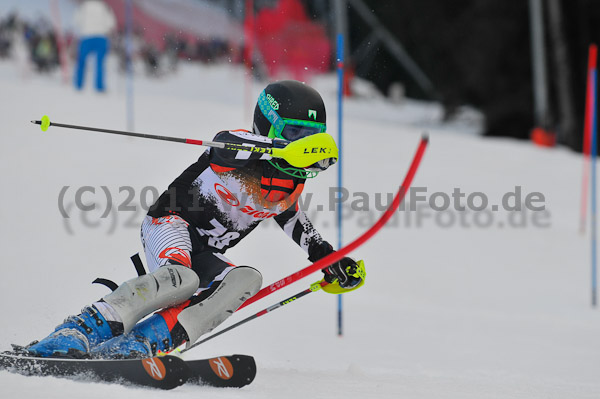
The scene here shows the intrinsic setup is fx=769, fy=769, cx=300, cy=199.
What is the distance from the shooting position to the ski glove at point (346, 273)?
346cm

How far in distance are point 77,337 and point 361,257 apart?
475cm

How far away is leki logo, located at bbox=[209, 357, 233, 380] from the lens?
2951 millimetres

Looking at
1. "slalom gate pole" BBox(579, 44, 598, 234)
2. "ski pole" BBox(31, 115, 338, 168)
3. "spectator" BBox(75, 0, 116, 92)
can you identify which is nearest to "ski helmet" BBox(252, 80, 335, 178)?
"ski pole" BBox(31, 115, 338, 168)

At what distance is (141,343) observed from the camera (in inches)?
118

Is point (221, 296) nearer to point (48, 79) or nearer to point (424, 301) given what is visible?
point (424, 301)

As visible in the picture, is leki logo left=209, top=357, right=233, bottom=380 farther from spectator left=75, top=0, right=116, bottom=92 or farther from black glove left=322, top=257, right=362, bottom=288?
spectator left=75, top=0, right=116, bottom=92

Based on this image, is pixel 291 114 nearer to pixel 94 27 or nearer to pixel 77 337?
pixel 77 337

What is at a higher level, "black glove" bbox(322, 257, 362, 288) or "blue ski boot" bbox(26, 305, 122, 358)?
"black glove" bbox(322, 257, 362, 288)

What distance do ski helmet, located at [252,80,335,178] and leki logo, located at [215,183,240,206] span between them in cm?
24

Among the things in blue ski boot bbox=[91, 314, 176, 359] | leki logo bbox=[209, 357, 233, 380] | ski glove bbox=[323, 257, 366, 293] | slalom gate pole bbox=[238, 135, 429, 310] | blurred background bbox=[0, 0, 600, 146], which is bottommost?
leki logo bbox=[209, 357, 233, 380]

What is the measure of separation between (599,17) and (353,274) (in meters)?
17.0

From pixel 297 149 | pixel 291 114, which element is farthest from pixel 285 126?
pixel 297 149

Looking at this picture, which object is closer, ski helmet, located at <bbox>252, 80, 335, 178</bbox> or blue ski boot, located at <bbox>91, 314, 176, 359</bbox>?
blue ski boot, located at <bbox>91, 314, 176, 359</bbox>

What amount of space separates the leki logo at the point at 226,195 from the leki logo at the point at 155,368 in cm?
84
